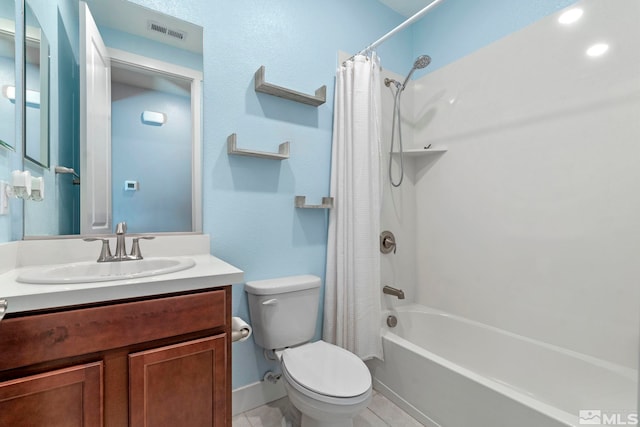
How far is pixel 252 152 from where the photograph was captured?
155 centimetres

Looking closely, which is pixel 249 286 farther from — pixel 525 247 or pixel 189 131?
pixel 525 247

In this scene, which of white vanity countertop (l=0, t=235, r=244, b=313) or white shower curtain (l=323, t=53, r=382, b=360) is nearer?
white vanity countertop (l=0, t=235, r=244, b=313)

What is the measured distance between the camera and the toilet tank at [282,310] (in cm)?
151

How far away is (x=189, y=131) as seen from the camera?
1490mm

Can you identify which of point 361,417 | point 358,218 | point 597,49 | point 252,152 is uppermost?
point 597,49

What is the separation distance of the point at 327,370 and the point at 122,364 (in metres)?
0.82

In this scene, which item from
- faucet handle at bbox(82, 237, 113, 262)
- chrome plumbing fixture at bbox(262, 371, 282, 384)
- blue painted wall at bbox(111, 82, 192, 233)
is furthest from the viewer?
chrome plumbing fixture at bbox(262, 371, 282, 384)

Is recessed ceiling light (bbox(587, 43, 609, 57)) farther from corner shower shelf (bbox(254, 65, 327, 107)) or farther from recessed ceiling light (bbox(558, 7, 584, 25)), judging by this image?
corner shower shelf (bbox(254, 65, 327, 107))

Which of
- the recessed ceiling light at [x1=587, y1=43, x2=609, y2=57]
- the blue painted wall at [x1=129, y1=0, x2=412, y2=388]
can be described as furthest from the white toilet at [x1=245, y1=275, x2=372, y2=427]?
the recessed ceiling light at [x1=587, y1=43, x2=609, y2=57]

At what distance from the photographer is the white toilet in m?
1.16

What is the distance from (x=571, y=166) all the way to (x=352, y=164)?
3.84ft

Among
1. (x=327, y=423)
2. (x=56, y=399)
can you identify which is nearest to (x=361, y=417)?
(x=327, y=423)

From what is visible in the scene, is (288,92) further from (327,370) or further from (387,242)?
(327,370)

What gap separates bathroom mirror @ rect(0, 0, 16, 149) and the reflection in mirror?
0.21 ft
